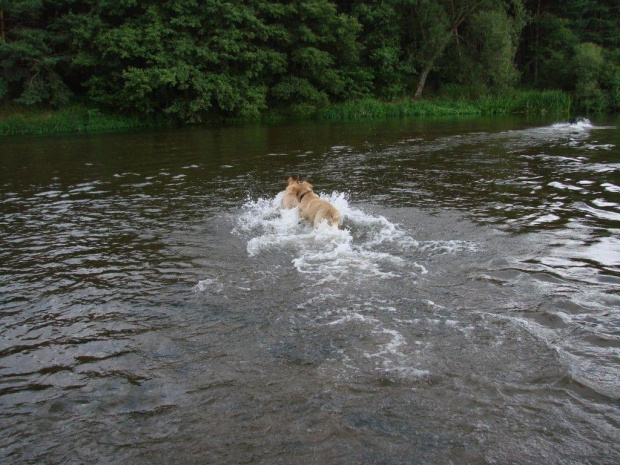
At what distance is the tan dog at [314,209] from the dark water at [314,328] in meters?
0.27

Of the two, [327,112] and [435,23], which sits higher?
[435,23]

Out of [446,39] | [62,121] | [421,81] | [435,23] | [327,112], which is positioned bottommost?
[62,121]

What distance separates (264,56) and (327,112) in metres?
5.95

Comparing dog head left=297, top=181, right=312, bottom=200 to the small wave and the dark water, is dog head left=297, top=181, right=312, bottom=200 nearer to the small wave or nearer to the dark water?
the dark water

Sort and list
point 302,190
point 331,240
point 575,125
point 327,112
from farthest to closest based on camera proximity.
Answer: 1. point 327,112
2. point 575,125
3. point 302,190
4. point 331,240

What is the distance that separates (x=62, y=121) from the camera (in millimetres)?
29141

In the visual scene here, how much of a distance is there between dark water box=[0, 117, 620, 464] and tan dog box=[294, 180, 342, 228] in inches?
10.6

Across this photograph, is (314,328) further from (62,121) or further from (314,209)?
(62,121)

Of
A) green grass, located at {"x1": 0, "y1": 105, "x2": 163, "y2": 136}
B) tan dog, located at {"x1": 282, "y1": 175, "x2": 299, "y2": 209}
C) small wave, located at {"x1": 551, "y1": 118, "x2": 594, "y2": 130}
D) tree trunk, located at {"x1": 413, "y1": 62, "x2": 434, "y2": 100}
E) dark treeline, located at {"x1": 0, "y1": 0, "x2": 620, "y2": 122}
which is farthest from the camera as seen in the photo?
tree trunk, located at {"x1": 413, "y1": 62, "x2": 434, "y2": 100}

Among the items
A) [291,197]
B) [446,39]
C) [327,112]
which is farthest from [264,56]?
[291,197]

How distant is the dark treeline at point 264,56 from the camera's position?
30.3 m

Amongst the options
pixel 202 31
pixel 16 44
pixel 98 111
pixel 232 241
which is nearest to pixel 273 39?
pixel 202 31

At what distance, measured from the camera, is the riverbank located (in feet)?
94.4

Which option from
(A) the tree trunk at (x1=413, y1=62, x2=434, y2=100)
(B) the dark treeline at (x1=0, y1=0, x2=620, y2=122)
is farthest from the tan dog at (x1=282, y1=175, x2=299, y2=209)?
(A) the tree trunk at (x1=413, y1=62, x2=434, y2=100)
